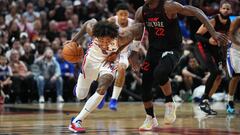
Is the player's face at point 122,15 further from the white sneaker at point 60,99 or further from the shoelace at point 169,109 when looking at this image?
the white sneaker at point 60,99

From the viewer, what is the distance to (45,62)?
50.2 feet

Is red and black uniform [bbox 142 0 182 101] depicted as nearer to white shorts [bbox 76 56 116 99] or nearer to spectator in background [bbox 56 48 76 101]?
white shorts [bbox 76 56 116 99]

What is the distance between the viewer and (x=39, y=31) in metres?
16.9

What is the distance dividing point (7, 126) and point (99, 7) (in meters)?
10.5

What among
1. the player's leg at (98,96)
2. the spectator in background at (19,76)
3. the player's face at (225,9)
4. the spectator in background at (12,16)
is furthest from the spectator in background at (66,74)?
the player's leg at (98,96)

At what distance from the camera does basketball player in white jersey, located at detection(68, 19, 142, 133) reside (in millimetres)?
7316

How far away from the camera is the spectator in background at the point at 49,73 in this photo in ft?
49.9

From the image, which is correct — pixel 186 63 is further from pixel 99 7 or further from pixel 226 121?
pixel 226 121

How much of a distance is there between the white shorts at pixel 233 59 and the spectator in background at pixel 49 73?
589 cm

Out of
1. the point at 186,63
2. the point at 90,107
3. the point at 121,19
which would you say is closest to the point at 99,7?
the point at 186,63

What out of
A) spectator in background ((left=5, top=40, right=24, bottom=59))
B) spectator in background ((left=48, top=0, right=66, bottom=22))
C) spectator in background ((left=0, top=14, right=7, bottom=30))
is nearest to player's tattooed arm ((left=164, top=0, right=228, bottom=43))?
spectator in background ((left=5, top=40, right=24, bottom=59))

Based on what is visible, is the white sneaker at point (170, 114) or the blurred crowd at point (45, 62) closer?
the white sneaker at point (170, 114)

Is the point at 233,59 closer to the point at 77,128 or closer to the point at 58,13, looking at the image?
the point at 77,128

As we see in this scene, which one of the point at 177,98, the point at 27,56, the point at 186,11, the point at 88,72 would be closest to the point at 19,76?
the point at 27,56
